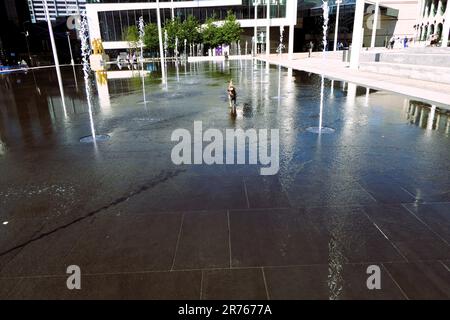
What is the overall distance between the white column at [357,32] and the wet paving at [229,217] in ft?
66.6

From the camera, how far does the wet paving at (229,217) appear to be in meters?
3.70

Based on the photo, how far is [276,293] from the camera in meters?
3.49

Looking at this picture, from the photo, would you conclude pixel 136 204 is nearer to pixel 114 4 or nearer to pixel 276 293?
pixel 276 293

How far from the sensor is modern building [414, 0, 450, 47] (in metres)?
54.7

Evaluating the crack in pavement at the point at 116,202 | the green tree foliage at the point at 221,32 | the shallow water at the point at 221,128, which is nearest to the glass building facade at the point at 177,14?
the green tree foliage at the point at 221,32

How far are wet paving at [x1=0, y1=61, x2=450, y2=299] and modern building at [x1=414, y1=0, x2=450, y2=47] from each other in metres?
54.7

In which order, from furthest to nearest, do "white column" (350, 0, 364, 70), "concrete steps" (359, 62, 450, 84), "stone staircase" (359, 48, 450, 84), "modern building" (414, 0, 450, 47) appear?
1. "modern building" (414, 0, 450, 47)
2. "white column" (350, 0, 364, 70)
3. "stone staircase" (359, 48, 450, 84)
4. "concrete steps" (359, 62, 450, 84)

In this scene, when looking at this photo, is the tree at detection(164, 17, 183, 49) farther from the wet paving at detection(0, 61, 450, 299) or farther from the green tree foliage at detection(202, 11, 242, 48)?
the wet paving at detection(0, 61, 450, 299)

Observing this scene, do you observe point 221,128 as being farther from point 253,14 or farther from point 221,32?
point 253,14

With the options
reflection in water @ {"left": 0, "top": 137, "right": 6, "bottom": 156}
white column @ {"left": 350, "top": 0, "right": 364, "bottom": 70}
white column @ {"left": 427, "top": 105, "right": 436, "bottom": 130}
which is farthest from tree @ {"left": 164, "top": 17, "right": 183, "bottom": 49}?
reflection in water @ {"left": 0, "top": 137, "right": 6, "bottom": 156}

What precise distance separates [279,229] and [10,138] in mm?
9094

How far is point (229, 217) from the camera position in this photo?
5.04m

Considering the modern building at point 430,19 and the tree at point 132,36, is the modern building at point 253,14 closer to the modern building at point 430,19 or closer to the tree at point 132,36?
the modern building at point 430,19

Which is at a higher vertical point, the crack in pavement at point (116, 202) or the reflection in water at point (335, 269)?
the crack in pavement at point (116, 202)
